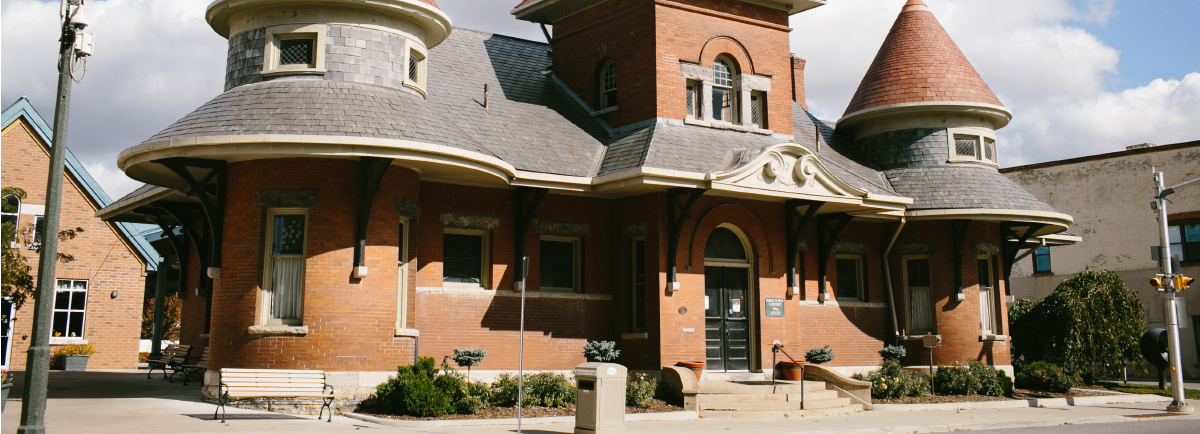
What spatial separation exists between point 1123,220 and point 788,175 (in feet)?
78.2

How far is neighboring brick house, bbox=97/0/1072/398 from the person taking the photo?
15.7 m

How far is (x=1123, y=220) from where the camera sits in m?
36.4

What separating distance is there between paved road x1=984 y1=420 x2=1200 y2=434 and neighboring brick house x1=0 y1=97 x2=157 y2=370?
2358 centimetres

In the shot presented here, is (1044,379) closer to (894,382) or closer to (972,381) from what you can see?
(972,381)

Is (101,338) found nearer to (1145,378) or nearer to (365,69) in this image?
(365,69)

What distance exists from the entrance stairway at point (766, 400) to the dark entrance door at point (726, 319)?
85 cm

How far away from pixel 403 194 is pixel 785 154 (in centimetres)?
729

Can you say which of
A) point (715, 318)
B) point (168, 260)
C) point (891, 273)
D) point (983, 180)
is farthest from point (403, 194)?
point (168, 260)

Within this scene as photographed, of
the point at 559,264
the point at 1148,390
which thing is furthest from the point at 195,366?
the point at 1148,390

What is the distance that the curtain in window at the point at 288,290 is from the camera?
1580cm

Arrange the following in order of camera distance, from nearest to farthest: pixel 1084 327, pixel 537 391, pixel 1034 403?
pixel 537 391 < pixel 1034 403 < pixel 1084 327

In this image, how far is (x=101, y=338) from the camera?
28.1 metres

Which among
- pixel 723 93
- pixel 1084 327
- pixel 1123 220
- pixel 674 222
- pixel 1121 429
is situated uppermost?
pixel 723 93

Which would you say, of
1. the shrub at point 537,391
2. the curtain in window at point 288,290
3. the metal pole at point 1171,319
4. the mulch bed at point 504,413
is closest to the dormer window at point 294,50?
the curtain in window at point 288,290
